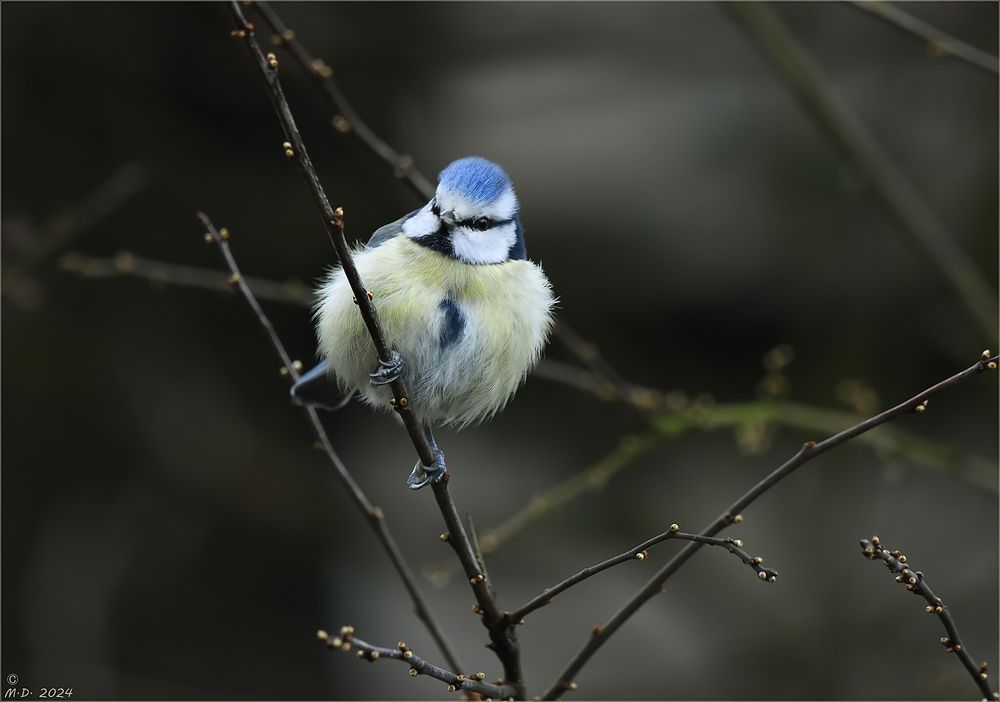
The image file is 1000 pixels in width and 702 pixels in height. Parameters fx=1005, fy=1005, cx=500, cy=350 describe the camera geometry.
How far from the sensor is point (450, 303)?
92.1 inches

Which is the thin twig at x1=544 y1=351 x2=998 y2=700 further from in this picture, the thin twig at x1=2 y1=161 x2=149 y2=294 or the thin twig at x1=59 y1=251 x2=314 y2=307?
the thin twig at x1=2 y1=161 x2=149 y2=294

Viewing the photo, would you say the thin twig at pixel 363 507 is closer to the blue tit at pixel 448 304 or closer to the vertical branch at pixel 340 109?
the blue tit at pixel 448 304

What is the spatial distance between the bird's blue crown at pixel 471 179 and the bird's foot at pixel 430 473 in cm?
61

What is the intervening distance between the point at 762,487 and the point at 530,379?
2.87 m

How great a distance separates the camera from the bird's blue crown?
93.2 inches

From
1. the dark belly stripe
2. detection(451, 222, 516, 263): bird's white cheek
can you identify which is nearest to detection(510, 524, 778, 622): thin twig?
the dark belly stripe

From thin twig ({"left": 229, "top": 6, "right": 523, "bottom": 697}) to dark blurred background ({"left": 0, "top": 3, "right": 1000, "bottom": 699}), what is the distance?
1.97 meters

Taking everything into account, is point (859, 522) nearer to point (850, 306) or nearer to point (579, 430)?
point (850, 306)

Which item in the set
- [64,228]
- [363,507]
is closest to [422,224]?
[363,507]

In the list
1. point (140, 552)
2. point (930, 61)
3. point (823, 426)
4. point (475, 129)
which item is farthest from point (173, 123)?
point (930, 61)

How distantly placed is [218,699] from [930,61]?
398 centimetres

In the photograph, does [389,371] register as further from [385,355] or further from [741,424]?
[741,424]

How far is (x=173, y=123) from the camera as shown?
411cm

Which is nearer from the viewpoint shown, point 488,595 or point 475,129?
point 488,595
